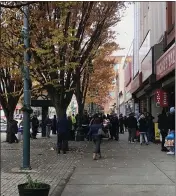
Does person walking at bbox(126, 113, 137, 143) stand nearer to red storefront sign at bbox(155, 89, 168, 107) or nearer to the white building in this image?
red storefront sign at bbox(155, 89, 168, 107)

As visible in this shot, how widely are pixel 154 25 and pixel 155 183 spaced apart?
19834mm

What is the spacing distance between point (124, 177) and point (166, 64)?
9133 mm

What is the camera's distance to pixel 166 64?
1864 cm

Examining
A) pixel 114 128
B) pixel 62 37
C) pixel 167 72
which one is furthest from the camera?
pixel 114 128

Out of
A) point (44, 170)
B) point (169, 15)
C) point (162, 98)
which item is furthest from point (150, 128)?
point (44, 170)

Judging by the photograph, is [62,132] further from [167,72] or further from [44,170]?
[167,72]

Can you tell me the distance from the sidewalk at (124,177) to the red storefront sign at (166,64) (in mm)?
4223

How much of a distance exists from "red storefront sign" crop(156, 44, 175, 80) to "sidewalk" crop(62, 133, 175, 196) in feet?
13.9

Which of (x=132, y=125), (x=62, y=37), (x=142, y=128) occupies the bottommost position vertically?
(x=142, y=128)

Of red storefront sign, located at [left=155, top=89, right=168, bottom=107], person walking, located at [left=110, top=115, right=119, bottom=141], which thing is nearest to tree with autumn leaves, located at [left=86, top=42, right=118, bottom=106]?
person walking, located at [left=110, top=115, right=119, bottom=141]

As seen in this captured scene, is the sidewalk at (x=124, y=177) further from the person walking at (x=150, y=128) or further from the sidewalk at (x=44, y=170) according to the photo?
the person walking at (x=150, y=128)

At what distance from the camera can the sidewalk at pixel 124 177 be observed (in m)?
8.81

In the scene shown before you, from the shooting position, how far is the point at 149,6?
3058 centimetres

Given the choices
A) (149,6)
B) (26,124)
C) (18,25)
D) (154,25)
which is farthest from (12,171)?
(149,6)
